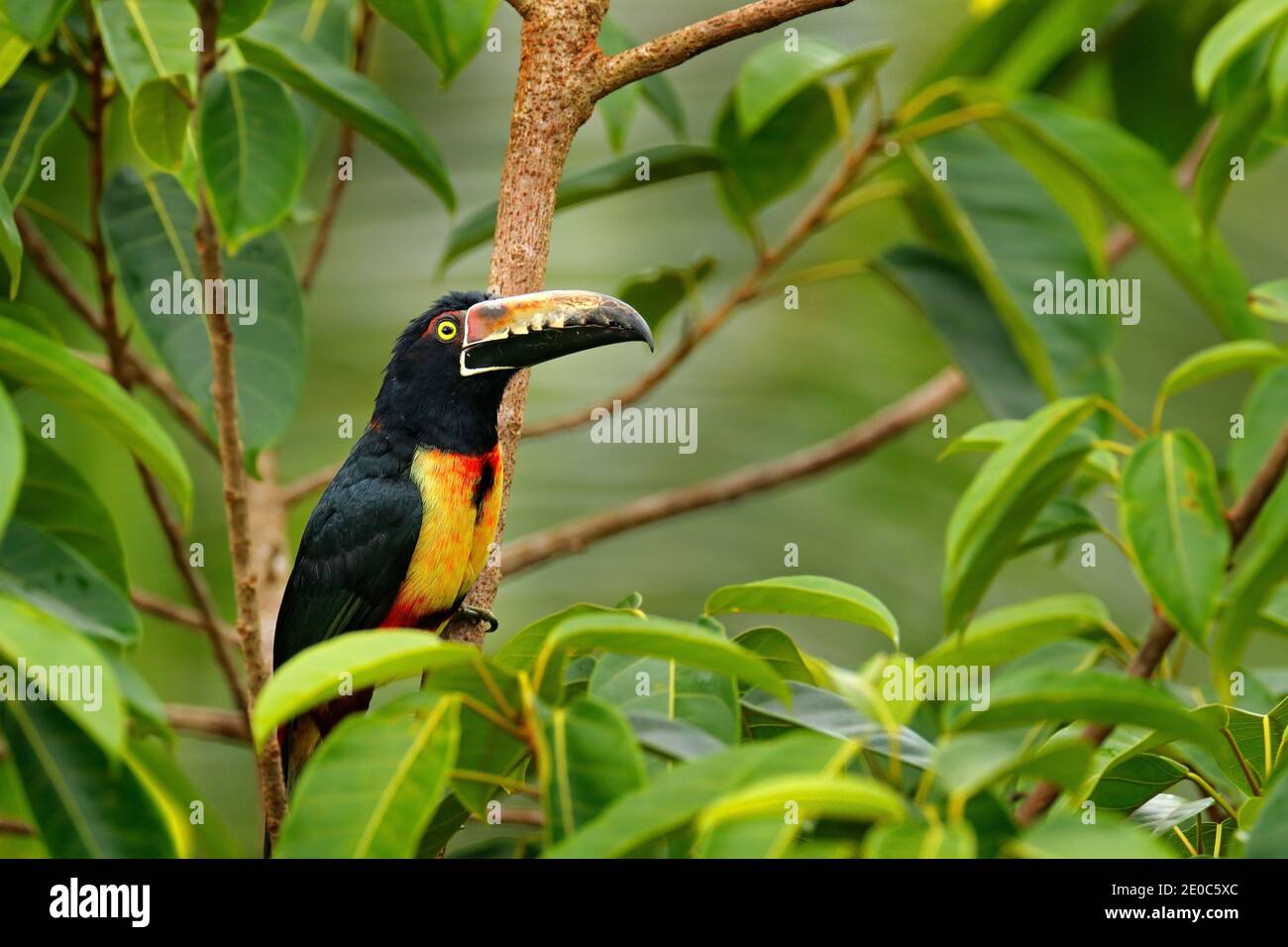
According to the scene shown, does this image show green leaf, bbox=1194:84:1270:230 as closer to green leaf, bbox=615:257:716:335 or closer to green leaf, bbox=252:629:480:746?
green leaf, bbox=615:257:716:335

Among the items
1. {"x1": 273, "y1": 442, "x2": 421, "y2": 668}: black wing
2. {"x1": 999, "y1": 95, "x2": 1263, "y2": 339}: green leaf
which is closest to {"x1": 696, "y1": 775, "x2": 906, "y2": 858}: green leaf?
{"x1": 273, "y1": 442, "x2": 421, "y2": 668}: black wing

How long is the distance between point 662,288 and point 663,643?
8.96 feet

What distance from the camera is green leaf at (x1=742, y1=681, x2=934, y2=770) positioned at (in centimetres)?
169

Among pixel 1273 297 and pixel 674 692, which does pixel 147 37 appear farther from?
pixel 1273 297

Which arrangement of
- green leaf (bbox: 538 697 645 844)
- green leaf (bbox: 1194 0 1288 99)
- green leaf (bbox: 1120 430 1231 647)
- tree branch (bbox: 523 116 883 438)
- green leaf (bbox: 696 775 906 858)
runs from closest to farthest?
green leaf (bbox: 696 775 906 858)
green leaf (bbox: 538 697 645 844)
green leaf (bbox: 1120 430 1231 647)
green leaf (bbox: 1194 0 1288 99)
tree branch (bbox: 523 116 883 438)

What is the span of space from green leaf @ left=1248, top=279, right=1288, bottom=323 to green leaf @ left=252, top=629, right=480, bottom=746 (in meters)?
1.75

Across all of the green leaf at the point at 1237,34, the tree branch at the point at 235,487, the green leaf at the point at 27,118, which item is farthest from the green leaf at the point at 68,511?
the green leaf at the point at 1237,34

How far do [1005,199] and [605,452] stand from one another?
2327 millimetres

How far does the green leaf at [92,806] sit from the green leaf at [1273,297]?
210 cm

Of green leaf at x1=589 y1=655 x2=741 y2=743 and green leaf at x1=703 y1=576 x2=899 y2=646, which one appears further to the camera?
green leaf at x1=703 y1=576 x2=899 y2=646

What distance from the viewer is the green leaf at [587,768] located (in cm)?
146

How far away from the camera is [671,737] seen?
1617 mm

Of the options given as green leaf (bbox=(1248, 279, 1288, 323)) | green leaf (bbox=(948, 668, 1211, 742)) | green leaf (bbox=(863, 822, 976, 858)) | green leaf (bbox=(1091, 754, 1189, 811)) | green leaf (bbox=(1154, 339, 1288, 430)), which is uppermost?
green leaf (bbox=(1248, 279, 1288, 323))
